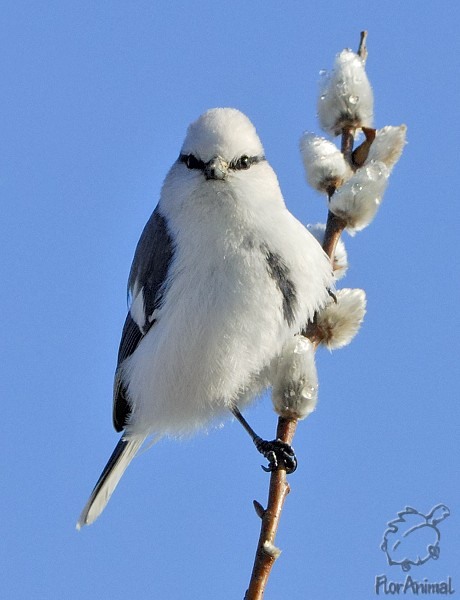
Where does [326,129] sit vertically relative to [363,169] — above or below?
above

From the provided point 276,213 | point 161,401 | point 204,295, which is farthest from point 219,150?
point 161,401

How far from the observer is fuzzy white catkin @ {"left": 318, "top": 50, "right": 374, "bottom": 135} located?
326 cm

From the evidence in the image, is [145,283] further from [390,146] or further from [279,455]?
[390,146]

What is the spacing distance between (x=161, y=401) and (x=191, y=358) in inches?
12.7

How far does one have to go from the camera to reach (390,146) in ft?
10.6

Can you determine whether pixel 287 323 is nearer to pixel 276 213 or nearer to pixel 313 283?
pixel 313 283

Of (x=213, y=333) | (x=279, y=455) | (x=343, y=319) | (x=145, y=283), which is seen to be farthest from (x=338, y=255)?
(x=279, y=455)

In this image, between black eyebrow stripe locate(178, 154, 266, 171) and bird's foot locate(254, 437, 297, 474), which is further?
black eyebrow stripe locate(178, 154, 266, 171)

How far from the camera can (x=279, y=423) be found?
290 centimetres

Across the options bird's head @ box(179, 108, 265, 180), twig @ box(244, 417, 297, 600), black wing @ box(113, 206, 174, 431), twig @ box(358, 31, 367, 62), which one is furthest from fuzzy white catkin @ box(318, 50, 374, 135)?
twig @ box(244, 417, 297, 600)

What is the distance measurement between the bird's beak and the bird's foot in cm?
102

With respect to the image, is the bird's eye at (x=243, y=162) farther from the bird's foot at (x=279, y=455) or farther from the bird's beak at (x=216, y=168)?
the bird's foot at (x=279, y=455)

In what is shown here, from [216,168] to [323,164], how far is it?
16.7 inches

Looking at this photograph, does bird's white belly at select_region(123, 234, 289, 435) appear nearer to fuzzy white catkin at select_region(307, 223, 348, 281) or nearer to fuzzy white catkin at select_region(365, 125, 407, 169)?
fuzzy white catkin at select_region(307, 223, 348, 281)
